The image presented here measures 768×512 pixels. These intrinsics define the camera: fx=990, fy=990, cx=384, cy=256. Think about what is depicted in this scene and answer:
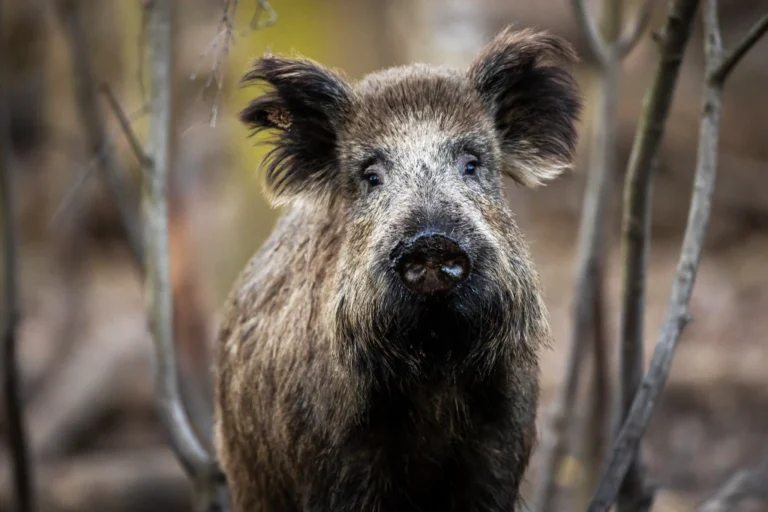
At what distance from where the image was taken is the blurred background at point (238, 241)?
843 cm

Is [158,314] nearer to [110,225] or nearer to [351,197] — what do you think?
[351,197]

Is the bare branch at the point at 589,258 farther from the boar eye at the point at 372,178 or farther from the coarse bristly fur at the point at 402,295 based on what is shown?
the boar eye at the point at 372,178

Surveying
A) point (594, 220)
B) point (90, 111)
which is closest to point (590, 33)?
point (594, 220)

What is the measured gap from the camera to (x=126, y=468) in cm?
920

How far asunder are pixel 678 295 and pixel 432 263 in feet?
3.87

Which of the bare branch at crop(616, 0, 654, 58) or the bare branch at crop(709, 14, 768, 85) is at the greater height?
the bare branch at crop(616, 0, 654, 58)

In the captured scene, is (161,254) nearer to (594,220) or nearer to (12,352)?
(12,352)

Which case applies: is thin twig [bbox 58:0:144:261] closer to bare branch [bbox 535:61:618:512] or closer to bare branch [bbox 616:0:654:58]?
bare branch [bbox 535:61:618:512]

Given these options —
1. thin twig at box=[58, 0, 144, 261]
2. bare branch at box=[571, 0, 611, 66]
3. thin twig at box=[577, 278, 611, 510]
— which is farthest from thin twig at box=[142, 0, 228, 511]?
thin twig at box=[577, 278, 611, 510]

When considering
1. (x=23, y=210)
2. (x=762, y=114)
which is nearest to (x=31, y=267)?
(x=23, y=210)

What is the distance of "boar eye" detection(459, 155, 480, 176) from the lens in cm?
367

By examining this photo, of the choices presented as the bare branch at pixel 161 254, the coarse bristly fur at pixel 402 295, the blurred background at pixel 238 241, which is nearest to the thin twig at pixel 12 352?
the blurred background at pixel 238 241

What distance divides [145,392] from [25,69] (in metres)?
10.6

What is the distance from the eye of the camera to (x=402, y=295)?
10.8 feet
